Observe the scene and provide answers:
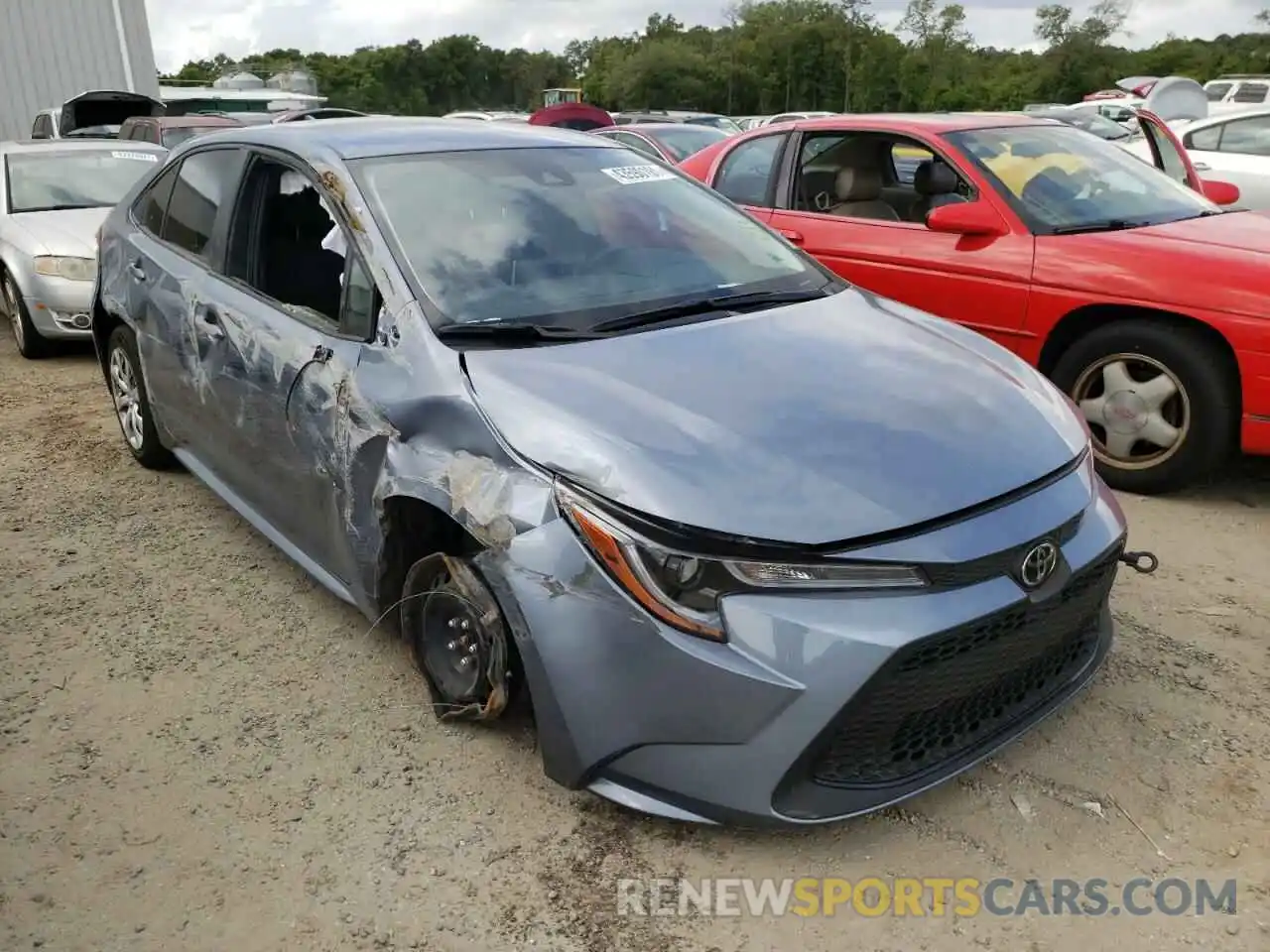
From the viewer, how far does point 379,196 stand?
304 centimetres

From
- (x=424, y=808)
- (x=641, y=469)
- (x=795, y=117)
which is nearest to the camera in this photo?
(x=641, y=469)

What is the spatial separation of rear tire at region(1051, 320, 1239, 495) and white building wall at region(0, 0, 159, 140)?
57.9 feet

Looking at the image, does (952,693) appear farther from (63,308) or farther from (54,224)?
(54,224)

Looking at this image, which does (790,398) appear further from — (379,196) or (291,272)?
(291,272)

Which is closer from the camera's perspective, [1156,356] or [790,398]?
[790,398]

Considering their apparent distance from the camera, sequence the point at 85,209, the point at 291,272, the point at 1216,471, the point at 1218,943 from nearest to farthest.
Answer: the point at 1218,943 < the point at 291,272 < the point at 1216,471 < the point at 85,209

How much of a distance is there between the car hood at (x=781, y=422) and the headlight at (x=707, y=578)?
2.6 inches

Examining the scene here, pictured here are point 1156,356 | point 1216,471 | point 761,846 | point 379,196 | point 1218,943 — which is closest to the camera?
point 1218,943

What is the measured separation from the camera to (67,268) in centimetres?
686

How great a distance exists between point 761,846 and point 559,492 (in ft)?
3.05

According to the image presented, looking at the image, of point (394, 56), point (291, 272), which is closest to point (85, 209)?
point (291, 272)

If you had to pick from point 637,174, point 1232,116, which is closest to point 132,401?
point 637,174

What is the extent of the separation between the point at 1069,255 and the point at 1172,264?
401 mm

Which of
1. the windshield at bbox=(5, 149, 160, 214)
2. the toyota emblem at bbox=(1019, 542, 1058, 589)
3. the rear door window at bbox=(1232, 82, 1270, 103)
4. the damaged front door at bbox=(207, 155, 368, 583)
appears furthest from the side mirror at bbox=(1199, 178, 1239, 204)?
the rear door window at bbox=(1232, 82, 1270, 103)
